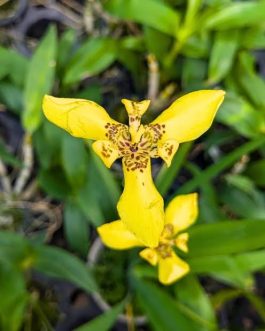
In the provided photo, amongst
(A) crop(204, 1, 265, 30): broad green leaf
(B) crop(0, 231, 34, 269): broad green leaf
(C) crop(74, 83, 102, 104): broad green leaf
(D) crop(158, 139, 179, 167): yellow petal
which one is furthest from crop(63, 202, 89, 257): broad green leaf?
(D) crop(158, 139, 179, 167): yellow petal

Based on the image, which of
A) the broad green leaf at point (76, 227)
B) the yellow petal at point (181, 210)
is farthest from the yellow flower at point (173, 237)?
the broad green leaf at point (76, 227)

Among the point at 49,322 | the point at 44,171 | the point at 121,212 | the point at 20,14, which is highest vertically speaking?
the point at 20,14

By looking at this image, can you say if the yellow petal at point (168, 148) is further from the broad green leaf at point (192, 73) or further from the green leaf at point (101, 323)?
the broad green leaf at point (192, 73)

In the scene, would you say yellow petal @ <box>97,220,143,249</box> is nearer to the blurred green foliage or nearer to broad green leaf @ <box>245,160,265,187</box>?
the blurred green foliage

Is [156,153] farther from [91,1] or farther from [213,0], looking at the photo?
[91,1]

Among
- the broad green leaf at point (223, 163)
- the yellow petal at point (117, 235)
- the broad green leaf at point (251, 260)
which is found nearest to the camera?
the yellow petal at point (117, 235)

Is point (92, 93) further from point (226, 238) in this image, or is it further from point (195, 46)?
point (226, 238)

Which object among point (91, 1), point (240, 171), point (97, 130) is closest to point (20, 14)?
point (91, 1)
